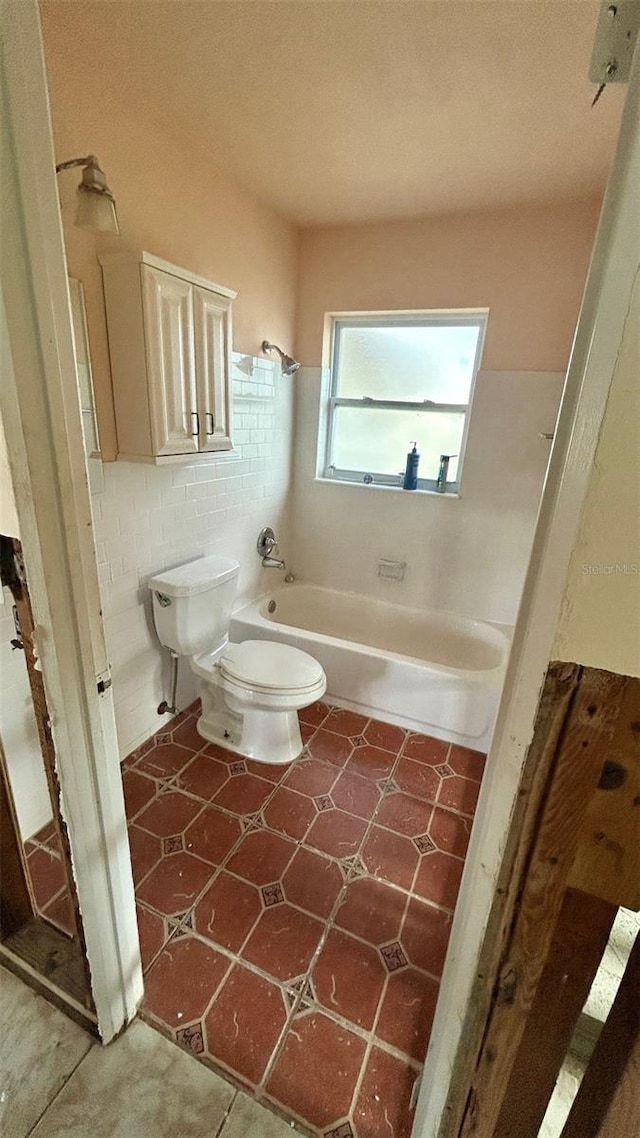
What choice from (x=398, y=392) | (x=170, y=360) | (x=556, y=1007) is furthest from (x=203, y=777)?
(x=398, y=392)

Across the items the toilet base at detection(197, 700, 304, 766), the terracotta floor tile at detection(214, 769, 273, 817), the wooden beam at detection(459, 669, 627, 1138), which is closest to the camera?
the wooden beam at detection(459, 669, 627, 1138)

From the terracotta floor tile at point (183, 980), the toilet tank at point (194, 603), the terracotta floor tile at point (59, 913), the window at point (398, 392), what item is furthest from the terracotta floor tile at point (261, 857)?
the window at point (398, 392)

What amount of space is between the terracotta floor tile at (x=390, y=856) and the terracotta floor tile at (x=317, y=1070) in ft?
1.42

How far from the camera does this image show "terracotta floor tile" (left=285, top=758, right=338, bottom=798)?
180 cm

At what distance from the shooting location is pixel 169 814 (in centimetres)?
166

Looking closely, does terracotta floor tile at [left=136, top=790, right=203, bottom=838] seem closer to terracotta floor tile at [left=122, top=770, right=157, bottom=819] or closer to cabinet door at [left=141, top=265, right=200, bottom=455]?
terracotta floor tile at [left=122, top=770, right=157, bottom=819]

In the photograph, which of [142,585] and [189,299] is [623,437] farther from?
[142,585]

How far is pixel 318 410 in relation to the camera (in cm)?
269

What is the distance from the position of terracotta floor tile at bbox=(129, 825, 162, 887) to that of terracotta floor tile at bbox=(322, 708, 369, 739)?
2.88ft

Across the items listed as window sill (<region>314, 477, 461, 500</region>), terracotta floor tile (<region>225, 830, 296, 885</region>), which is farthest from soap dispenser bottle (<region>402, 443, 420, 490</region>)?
terracotta floor tile (<region>225, 830, 296, 885</region>)

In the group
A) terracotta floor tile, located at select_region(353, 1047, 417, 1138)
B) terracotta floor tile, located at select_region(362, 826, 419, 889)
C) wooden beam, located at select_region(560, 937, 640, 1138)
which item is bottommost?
terracotta floor tile, located at select_region(353, 1047, 417, 1138)

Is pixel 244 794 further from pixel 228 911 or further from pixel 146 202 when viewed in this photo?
pixel 146 202

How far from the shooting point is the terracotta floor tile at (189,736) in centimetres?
200

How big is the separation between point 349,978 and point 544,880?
990 millimetres
